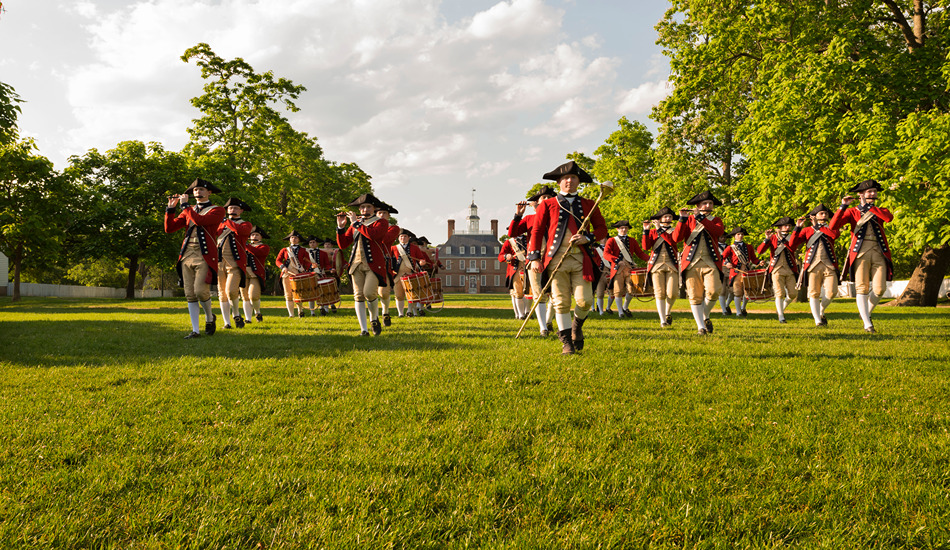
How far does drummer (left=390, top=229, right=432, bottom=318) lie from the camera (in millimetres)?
14992

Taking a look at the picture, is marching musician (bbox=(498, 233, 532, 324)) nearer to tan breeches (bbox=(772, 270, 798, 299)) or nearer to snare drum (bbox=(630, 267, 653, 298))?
snare drum (bbox=(630, 267, 653, 298))

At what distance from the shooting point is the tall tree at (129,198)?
28.6 meters

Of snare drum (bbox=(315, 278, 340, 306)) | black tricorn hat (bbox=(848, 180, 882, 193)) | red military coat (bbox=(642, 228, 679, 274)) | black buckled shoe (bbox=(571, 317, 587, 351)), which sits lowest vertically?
black buckled shoe (bbox=(571, 317, 587, 351))

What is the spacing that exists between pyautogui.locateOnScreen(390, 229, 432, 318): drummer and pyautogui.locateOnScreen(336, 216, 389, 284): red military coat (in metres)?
4.84

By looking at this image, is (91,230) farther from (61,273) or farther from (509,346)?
(61,273)

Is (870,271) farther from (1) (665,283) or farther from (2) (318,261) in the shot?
(2) (318,261)

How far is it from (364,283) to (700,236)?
6.14 m

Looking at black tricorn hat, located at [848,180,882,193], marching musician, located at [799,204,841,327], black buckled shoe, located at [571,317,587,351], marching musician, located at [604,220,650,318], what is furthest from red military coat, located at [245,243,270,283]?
black tricorn hat, located at [848,180,882,193]

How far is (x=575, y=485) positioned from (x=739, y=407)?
216cm

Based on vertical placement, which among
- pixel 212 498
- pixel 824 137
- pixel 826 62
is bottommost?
pixel 212 498

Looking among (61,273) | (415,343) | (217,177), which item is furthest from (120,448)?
(61,273)

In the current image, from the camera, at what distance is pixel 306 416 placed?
12.9ft

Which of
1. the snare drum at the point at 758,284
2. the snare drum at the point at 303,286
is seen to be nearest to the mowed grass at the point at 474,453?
the snare drum at the point at 303,286

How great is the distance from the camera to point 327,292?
47.8 feet
